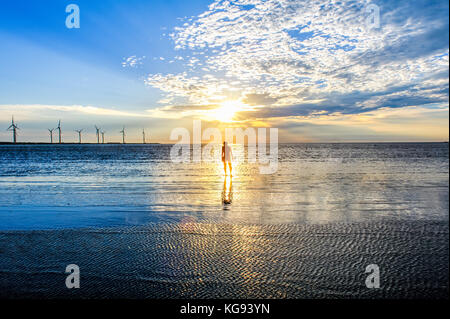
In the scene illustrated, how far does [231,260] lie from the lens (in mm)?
5574

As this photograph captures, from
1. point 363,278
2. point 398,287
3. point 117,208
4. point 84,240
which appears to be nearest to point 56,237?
point 84,240

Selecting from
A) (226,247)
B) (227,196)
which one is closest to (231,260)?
(226,247)

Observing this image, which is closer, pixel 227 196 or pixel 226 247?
pixel 226 247

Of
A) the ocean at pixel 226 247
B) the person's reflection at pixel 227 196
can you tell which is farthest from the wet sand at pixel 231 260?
the person's reflection at pixel 227 196

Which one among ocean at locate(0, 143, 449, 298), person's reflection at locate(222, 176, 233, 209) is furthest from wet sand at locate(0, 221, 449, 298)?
person's reflection at locate(222, 176, 233, 209)

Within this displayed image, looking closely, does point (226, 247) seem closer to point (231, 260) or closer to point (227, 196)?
point (231, 260)

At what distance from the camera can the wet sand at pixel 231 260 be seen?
4.52 meters

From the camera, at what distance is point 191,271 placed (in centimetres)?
516

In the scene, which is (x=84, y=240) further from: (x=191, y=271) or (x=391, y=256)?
(x=391, y=256)

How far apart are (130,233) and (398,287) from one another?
579 cm

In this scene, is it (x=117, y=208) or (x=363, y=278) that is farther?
(x=117, y=208)

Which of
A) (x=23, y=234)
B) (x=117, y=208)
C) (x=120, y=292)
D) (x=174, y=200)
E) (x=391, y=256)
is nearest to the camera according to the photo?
(x=120, y=292)

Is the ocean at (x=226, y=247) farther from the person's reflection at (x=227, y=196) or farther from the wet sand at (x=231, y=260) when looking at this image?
the person's reflection at (x=227, y=196)

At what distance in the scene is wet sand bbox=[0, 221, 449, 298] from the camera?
4.52 metres
